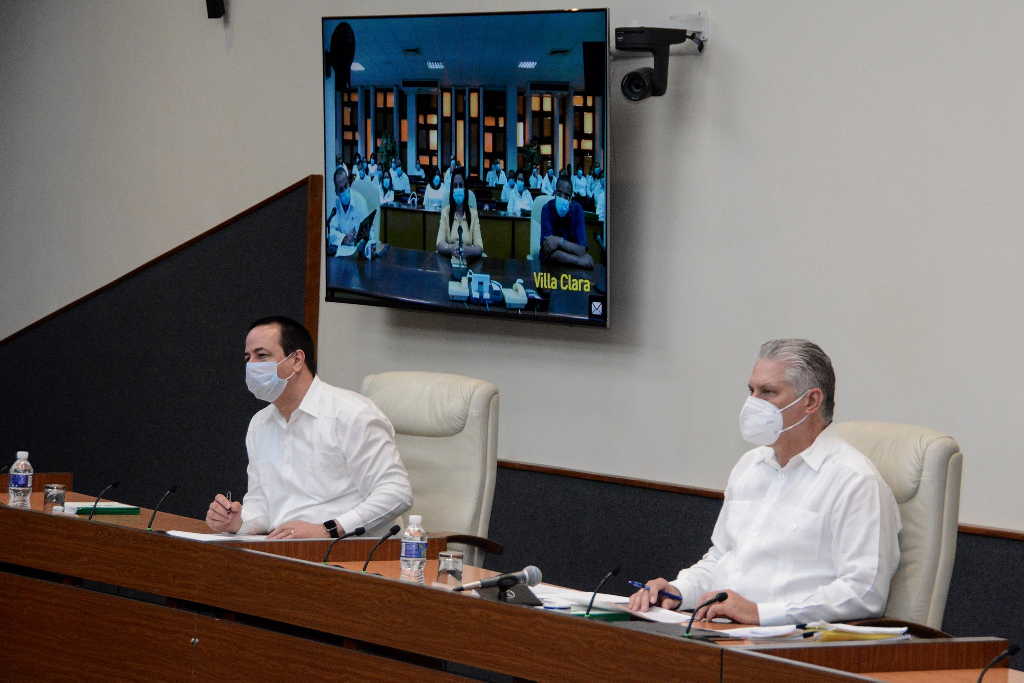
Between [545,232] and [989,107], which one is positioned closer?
[989,107]

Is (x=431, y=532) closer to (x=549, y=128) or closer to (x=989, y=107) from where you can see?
(x=549, y=128)

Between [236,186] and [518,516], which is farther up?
[236,186]

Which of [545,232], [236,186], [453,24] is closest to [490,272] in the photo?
[545,232]

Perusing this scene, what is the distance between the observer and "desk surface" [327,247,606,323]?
16.4 ft

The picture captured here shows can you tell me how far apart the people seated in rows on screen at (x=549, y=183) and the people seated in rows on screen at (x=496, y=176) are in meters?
0.18

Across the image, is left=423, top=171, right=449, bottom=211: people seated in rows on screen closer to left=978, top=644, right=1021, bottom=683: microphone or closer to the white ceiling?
the white ceiling

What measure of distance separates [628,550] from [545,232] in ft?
3.81

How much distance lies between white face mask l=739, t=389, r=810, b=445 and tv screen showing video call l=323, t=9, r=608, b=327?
177 cm

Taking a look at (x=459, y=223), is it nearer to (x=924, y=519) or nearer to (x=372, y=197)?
(x=372, y=197)

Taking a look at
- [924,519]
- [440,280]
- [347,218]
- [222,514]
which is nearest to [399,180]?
[347,218]

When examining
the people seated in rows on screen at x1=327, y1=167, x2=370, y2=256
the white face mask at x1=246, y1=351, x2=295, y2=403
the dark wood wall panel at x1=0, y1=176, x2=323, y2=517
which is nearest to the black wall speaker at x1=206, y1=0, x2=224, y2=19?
the dark wood wall panel at x1=0, y1=176, x2=323, y2=517

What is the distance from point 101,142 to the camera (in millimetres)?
7086

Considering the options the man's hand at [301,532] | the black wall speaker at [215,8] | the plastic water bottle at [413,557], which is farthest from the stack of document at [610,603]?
the black wall speaker at [215,8]

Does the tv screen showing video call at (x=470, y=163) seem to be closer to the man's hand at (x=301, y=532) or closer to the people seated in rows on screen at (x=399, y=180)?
the people seated in rows on screen at (x=399, y=180)
